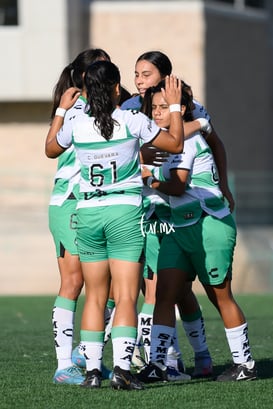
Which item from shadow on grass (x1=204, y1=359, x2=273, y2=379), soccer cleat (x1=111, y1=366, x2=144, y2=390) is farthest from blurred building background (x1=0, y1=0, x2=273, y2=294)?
soccer cleat (x1=111, y1=366, x2=144, y2=390)

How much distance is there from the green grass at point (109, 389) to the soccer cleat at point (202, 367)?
7.7 inches

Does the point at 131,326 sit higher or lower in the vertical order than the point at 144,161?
lower

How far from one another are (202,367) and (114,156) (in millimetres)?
1827

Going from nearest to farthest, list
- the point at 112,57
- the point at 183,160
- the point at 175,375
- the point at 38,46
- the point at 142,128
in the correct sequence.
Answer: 1. the point at 142,128
2. the point at 183,160
3. the point at 175,375
4. the point at 38,46
5. the point at 112,57

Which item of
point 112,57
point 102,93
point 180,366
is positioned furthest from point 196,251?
point 112,57

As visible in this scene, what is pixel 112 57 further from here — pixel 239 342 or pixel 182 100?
pixel 239 342

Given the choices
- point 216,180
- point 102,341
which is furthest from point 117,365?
point 216,180

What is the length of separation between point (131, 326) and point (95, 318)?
0.25m

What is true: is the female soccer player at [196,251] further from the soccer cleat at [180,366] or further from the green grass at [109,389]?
the soccer cleat at [180,366]

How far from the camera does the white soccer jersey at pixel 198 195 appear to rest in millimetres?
7699

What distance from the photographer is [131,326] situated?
7.20 metres

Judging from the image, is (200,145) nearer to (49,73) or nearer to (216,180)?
(216,180)

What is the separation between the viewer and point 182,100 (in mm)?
7711

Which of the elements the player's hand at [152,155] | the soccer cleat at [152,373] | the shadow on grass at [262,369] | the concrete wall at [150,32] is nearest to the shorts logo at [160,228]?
the player's hand at [152,155]
